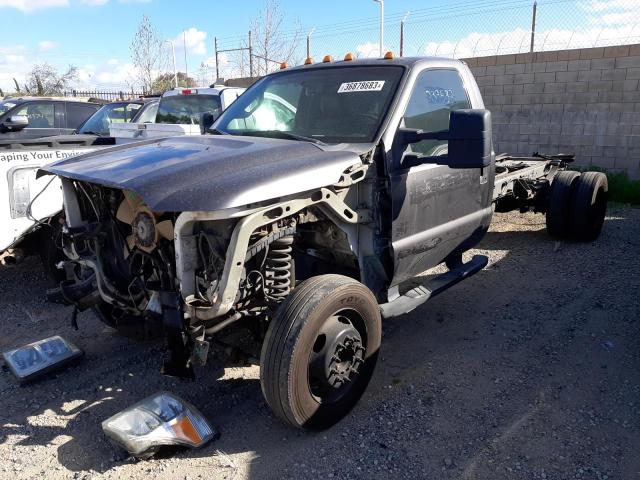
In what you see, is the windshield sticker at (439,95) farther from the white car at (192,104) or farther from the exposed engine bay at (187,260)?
the white car at (192,104)

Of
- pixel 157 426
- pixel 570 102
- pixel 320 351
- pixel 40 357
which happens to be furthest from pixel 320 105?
pixel 570 102

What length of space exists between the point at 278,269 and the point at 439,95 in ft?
6.57

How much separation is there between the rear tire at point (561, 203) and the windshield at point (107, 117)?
669 cm

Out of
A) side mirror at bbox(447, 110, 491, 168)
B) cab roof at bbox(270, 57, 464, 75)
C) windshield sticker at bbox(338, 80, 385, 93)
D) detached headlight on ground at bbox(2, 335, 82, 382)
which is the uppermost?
cab roof at bbox(270, 57, 464, 75)

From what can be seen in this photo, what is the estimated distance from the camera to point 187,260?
2.77m

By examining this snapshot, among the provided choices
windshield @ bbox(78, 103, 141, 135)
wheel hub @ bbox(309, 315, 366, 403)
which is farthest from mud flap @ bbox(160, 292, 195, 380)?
windshield @ bbox(78, 103, 141, 135)

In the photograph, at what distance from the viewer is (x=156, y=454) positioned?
294 centimetres

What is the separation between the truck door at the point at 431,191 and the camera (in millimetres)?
3602

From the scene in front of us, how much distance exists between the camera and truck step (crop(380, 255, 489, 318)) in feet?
12.1

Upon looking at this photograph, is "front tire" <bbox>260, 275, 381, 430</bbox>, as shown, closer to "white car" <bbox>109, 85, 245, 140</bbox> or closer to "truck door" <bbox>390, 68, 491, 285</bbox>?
"truck door" <bbox>390, 68, 491, 285</bbox>

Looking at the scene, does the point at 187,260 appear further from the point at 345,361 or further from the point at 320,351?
the point at 345,361

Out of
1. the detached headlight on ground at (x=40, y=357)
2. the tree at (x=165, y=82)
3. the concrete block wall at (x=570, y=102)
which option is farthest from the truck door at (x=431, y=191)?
the tree at (x=165, y=82)

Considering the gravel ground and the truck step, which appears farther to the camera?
the truck step

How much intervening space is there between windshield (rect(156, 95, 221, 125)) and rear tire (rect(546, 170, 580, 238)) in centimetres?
491
